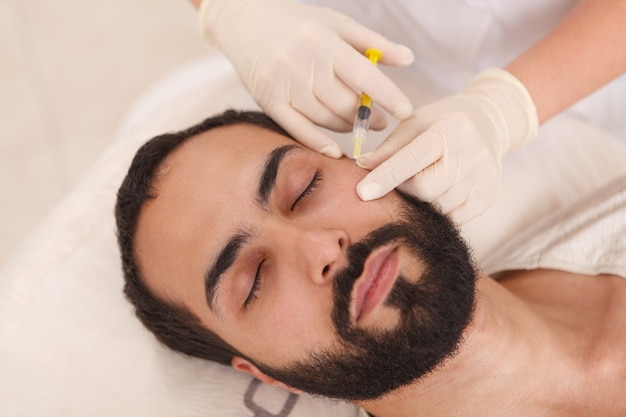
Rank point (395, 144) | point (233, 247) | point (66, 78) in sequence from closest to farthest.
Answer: point (233, 247) < point (395, 144) < point (66, 78)

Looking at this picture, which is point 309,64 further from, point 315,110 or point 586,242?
point 586,242

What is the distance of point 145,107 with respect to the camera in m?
2.02

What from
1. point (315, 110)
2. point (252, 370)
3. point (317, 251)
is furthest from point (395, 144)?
point (252, 370)

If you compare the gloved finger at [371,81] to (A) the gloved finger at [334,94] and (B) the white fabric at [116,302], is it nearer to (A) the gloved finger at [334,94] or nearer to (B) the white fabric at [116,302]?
(A) the gloved finger at [334,94]

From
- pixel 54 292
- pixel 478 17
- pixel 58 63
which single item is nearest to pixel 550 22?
pixel 478 17

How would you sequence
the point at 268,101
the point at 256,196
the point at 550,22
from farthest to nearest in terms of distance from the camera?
the point at 550,22 < the point at 268,101 < the point at 256,196

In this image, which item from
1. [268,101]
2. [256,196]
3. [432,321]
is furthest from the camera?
[268,101]

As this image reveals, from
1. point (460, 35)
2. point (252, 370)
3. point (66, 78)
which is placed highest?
point (66, 78)

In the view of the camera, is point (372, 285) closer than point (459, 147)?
Yes

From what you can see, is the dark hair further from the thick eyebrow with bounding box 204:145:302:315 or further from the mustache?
the mustache

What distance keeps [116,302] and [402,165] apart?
29.4 inches

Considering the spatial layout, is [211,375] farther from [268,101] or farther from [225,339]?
[268,101]

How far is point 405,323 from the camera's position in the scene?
1053 millimetres

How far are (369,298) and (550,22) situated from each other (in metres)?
0.88
